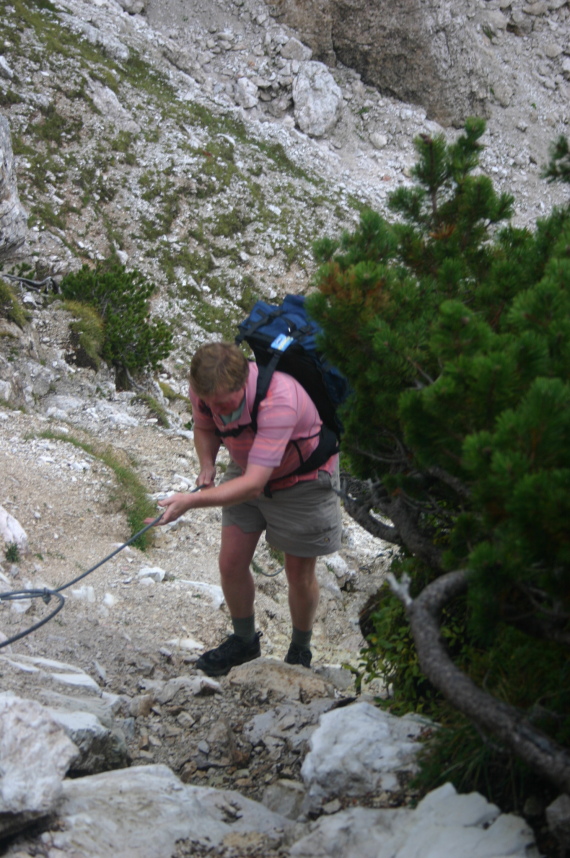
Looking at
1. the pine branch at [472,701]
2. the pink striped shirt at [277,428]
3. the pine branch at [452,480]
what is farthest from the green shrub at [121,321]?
the pine branch at [472,701]

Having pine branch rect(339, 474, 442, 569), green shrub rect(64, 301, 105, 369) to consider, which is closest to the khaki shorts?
pine branch rect(339, 474, 442, 569)

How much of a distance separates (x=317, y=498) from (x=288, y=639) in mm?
2182

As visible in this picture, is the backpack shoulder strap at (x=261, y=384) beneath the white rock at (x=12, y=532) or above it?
above

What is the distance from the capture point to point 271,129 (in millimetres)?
23016

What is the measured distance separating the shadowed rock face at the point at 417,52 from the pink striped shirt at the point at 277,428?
87.8ft

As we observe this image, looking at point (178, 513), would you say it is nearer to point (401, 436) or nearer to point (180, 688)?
point (401, 436)

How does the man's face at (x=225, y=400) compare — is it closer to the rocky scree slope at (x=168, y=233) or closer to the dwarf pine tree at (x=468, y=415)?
the dwarf pine tree at (x=468, y=415)

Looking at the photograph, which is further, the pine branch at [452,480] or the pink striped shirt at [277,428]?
the pink striped shirt at [277,428]

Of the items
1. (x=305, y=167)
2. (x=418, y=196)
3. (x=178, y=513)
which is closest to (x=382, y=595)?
(x=178, y=513)

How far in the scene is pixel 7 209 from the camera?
10.0 m

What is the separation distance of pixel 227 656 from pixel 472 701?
247 centimetres

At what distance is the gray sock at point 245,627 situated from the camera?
3997 mm

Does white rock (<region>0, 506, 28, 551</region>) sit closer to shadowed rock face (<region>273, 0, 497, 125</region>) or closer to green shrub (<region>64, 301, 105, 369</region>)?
green shrub (<region>64, 301, 105, 369</region>)

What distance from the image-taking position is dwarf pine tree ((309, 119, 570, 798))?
64.9 inches
